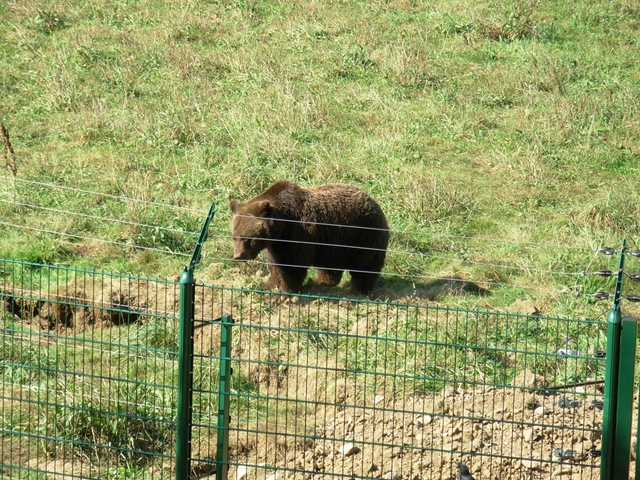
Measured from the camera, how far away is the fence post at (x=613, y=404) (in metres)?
5.14

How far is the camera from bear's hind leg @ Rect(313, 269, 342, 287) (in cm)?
1106

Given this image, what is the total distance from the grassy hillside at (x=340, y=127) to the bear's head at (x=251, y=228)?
33 centimetres

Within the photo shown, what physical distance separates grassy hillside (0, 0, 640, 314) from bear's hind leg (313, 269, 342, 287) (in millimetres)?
585

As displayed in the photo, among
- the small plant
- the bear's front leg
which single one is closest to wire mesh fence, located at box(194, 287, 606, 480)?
Answer: the bear's front leg

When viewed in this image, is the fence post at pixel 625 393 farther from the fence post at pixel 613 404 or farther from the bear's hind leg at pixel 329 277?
the bear's hind leg at pixel 329 277

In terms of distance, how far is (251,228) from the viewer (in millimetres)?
10344

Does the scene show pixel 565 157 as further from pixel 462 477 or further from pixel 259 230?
pixel 462 477

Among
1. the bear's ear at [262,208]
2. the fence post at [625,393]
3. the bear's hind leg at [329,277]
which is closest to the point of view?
the fence post at [625,393]

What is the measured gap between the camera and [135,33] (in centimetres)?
1736

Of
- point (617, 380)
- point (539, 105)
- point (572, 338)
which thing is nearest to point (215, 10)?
point (539, 105)

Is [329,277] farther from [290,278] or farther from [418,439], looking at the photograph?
[418,439]

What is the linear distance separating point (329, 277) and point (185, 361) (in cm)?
555

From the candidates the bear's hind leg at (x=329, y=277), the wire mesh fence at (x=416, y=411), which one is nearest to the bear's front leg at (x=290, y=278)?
the bear's hind leg at (x=329, y=277)

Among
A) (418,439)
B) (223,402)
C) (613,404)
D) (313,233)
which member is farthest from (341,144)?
(613,404)
